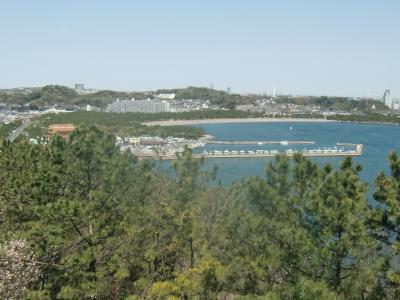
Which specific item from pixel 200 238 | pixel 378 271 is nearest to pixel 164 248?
pixel 200 238

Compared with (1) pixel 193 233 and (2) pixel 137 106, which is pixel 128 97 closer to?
(2) pixel 137 106

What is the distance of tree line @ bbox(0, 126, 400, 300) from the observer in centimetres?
293

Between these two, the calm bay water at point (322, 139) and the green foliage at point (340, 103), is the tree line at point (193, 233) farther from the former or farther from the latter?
the green foliage at point (340, 103)

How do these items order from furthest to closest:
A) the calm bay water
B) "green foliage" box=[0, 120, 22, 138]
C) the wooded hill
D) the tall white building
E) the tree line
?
1. the wooded hill
2. the tall white building
3. "green foliage" box=[0, 120, 22, 138]
4. the calm bay water
5. the tree line

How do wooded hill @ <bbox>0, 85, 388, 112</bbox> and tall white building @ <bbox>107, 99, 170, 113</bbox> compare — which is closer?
tall white building @ <bbox>107, 99, 170, 113</bbox>

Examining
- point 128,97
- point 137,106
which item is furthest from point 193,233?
point 128,97

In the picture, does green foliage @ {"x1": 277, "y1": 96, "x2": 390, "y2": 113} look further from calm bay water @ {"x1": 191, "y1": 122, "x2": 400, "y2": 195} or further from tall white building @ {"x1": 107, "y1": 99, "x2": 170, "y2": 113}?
tall white building @ {"x1": 107, "y1": 99, "x2": 170, "y2": 113}

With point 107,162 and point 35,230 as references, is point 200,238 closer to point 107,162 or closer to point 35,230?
point 35,230

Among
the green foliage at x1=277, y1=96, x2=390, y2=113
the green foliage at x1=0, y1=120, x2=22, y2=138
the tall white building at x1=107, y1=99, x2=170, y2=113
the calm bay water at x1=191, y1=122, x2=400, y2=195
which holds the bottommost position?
the calm bay water at x1=191, y1=122, x2=400, y2=195

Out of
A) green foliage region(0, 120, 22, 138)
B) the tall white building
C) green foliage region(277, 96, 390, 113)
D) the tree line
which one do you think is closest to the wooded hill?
green foliage region(277, 96, 390, 113)

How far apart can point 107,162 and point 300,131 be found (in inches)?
1326

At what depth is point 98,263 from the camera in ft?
11.9

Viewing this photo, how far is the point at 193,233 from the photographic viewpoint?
3.48 m

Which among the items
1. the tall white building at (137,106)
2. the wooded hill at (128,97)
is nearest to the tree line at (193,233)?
the tall white building at (137,106)
